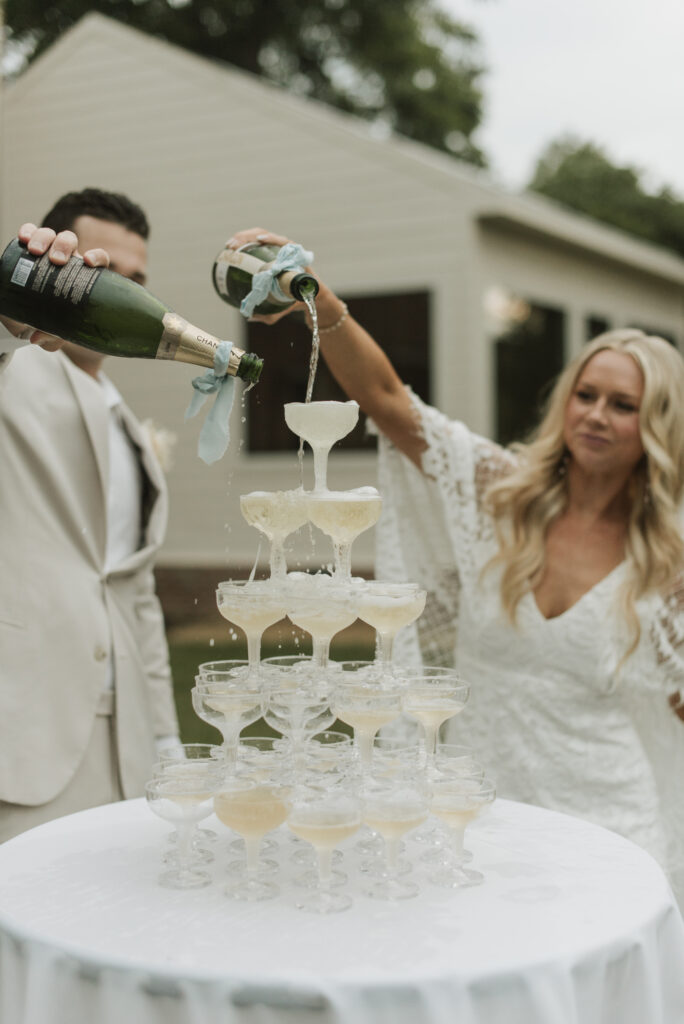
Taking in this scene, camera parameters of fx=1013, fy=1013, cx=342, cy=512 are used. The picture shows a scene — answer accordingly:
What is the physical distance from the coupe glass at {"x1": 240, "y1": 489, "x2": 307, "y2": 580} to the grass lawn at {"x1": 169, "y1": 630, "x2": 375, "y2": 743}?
3.89 meters

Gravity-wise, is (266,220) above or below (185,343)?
above

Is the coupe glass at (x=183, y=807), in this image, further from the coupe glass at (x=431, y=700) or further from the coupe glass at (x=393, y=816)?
the coupe glass at (x=431, y=700)

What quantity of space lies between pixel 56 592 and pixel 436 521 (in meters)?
1.33

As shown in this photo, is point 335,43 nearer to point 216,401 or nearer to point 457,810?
point 216,401

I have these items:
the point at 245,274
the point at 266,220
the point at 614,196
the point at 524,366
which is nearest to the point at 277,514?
the point at 245,274

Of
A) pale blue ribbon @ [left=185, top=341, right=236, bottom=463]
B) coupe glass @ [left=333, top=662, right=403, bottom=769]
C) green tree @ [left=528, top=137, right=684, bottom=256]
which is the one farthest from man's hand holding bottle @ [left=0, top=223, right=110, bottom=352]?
green tree @ [left=528, top=137, right=684, bottom=256]

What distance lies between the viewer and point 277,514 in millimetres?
2037

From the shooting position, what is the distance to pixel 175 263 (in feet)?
35.4

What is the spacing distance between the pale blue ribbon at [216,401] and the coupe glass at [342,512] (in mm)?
233

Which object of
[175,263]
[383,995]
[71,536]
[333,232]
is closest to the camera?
[383,995]

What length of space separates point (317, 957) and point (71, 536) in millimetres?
1537

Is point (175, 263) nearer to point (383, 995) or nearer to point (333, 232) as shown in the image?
point (333, 232)

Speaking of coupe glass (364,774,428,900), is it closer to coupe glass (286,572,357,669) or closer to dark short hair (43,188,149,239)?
coupe glass (286,572,357,669)

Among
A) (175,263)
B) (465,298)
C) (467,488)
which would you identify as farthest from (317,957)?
(175,263)
